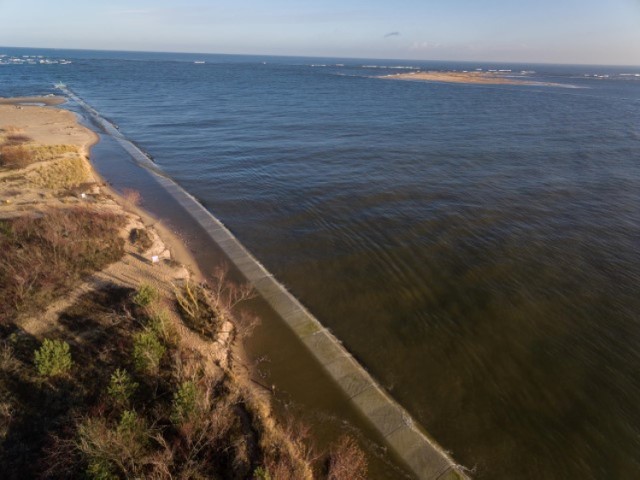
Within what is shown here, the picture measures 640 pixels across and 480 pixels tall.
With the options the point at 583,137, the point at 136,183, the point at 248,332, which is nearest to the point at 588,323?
the point at 248,332

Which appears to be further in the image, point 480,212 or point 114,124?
point 114,124

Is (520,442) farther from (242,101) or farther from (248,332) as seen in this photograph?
(242,101)

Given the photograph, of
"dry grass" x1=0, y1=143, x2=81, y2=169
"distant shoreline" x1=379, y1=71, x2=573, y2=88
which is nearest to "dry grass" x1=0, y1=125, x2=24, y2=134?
"dry grass" x1=0, y1=143, x2=81, y2=169

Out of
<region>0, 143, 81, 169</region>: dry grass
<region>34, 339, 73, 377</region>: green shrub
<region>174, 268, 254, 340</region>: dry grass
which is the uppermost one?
<region>0, 143, 81, 169</region>: dry grass

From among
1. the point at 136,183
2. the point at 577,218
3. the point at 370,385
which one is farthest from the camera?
the point at 136,183

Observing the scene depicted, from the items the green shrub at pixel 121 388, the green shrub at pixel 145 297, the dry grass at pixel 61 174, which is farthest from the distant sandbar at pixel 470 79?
the green shrub at pixel 121 388

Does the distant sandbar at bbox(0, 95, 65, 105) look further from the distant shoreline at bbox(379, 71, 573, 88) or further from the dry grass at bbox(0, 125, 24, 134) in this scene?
the distant shoreline at bbox(379, 71, 573, 88)
